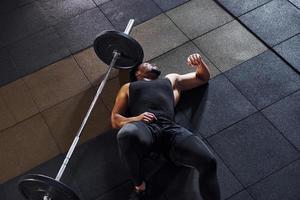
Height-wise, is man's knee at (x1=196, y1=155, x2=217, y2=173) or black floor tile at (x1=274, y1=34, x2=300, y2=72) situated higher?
man's knee at (x1=196, y1=155, x2=217, y2=173)

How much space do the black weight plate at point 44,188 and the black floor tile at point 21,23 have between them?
1854mm

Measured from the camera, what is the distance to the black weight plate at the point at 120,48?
9.46 feet

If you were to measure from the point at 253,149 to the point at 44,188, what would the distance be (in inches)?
55.7

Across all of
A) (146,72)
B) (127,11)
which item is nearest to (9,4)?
(127,11)

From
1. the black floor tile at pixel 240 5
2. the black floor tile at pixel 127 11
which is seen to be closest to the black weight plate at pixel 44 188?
the black floor tile at pixel 127 11

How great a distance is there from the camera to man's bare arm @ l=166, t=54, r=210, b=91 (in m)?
2.89

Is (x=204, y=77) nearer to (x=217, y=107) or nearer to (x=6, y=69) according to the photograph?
(x=217, y=107)

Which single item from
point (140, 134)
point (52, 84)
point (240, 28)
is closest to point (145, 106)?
point (140, 134)

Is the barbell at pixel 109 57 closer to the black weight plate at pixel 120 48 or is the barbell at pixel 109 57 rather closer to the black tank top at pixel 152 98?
the black weight plate at pixel 120 48

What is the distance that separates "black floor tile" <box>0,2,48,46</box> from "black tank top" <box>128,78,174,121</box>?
157 cm

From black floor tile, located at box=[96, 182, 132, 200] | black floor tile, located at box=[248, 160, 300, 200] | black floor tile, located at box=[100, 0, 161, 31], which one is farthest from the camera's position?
black floor tile, located at box=[100, 0, 161, 31]

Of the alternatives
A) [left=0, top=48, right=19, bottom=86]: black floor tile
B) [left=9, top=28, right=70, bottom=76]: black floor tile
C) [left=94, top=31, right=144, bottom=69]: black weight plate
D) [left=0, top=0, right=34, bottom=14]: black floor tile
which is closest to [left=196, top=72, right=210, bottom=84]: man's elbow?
[left=94, top=31, right=144, bottom=69]: black weight plate

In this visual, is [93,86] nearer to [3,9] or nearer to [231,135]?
[231,135]

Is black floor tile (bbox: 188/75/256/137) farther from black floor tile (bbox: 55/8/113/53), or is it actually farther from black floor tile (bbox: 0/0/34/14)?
black floor tile (bbox: 0/0/34/14)
